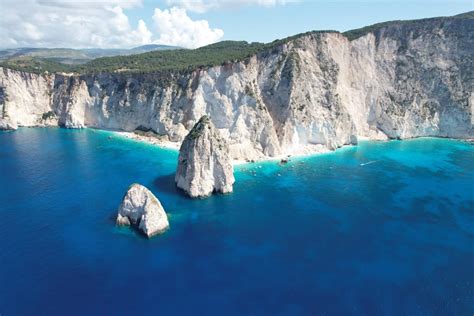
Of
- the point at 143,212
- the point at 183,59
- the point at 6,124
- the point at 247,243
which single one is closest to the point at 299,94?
the point at 183,59

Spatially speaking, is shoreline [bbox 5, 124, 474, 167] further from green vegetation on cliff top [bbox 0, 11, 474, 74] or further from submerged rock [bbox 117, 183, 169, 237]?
submerged rock [bbox 117, 183, 169, 237]

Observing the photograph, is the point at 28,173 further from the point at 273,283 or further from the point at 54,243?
the point at 273,283

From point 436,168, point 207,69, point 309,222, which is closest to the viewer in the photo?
point 309,222

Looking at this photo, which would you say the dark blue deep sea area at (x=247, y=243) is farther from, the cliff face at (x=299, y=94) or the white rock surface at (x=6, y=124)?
the white rock surface at (x=6, y=124)

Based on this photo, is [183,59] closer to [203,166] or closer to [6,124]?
[6,124]

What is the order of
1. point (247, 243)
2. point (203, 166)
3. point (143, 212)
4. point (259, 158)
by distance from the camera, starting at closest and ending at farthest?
1. point (247, 243)
2. point (143, 212)
3. point (203, 166)
4. point (259, 158)

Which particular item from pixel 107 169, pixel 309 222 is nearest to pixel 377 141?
pixel 309 222
